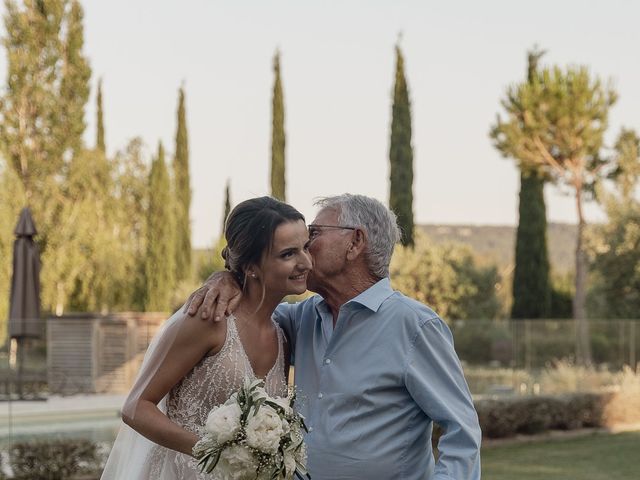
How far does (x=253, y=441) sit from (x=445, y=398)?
1.83 feet

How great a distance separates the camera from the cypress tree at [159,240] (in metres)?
34.6

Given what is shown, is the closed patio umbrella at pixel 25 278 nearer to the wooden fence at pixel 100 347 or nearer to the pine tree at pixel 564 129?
the wooden fence at pixel 100 347

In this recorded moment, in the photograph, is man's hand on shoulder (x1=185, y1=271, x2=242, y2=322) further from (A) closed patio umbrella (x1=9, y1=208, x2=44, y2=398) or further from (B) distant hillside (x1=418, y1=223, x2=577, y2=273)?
(B) distant hillside (x1=418, y1=223, x2=577, y2=273)

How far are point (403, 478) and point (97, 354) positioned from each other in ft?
75.0

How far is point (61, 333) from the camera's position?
2547 cm

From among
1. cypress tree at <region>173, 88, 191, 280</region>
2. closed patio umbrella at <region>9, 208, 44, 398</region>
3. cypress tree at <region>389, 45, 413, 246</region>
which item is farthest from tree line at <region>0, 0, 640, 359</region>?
closed patio umbrella at <region>9, 208, 44, 398</region>

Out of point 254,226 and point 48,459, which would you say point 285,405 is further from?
point 48,459

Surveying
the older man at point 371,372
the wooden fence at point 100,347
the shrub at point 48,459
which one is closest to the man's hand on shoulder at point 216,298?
the older man at point 371,372

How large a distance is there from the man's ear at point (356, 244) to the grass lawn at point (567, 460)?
872cm

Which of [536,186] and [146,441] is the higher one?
[536,186]

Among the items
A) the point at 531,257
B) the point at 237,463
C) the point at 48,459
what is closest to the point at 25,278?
the point at 48,459

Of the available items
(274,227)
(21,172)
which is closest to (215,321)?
(274,227)

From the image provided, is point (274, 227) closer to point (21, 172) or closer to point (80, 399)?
point (80, 399)

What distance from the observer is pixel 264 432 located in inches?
113
